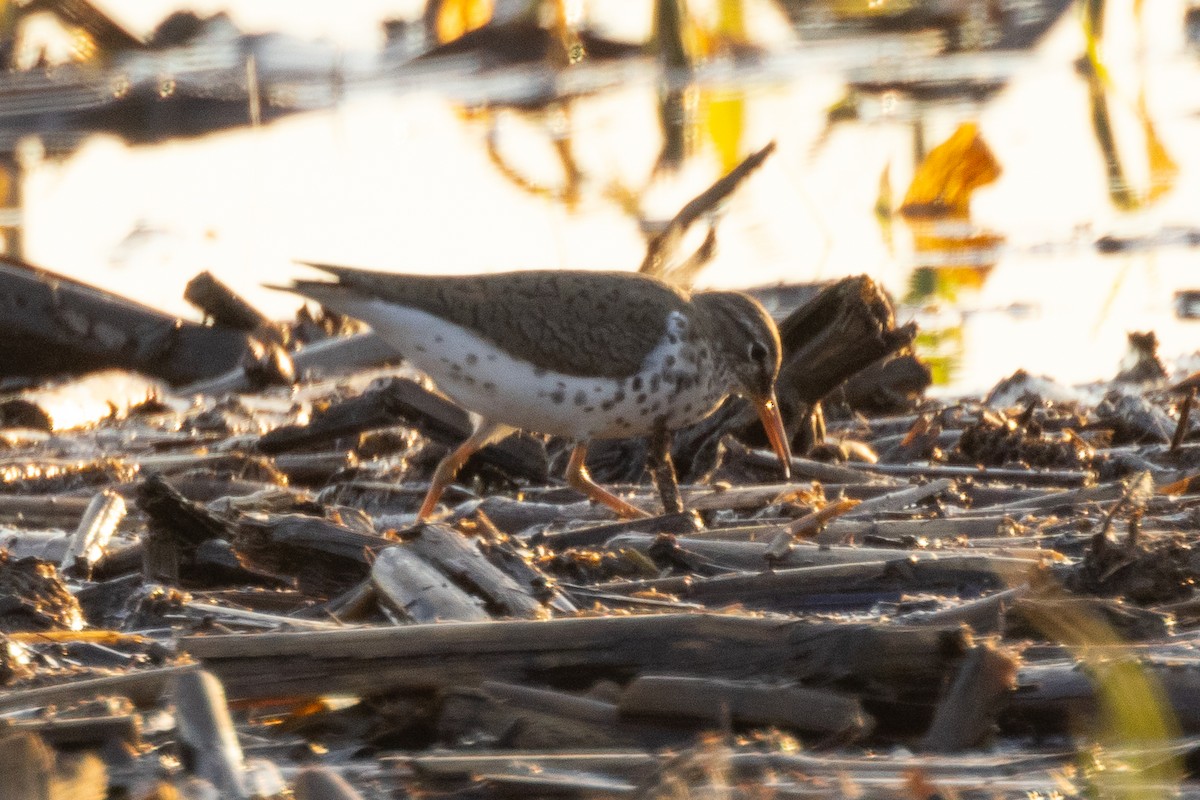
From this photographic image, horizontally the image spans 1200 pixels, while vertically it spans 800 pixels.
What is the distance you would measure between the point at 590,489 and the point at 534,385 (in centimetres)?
41

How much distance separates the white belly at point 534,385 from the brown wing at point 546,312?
1.6 inches

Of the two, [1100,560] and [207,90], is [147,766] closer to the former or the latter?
[1100,560]

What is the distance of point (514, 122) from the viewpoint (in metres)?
14.4

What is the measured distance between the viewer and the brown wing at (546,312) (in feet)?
20.8

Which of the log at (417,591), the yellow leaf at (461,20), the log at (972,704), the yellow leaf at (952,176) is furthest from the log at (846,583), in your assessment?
the yellow leaf at (461,20)

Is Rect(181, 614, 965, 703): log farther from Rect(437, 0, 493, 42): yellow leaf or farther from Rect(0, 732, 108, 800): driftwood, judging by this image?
Rect(437, 0, 493, 42): yellow leaf

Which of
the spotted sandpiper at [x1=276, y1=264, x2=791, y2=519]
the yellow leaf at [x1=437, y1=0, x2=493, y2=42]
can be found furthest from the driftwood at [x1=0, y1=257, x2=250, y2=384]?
the yellow leaf at [x1=437, y1=0, x2=493, y2=42]

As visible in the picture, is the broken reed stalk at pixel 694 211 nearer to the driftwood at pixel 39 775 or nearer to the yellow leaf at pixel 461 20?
the driftwood at pixel 39 775

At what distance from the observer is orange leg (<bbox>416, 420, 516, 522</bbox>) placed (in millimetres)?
6352

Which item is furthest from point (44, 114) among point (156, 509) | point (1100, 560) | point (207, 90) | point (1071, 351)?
point (1100, 560)

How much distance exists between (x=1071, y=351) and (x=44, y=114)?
8.73 m

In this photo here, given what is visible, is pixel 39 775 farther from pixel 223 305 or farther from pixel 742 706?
pixel 223 305

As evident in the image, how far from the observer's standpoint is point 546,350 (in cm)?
635

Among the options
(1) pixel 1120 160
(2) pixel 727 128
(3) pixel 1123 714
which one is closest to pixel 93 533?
(3) pixel 1123 714
